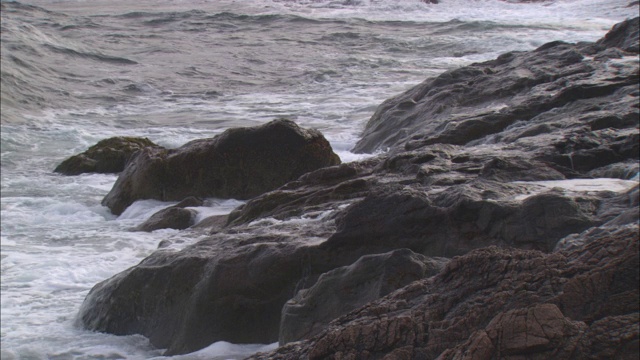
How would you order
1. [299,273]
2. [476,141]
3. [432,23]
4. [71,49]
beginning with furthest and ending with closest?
[432,23] → [71,49] → [476,141] → [299,273]

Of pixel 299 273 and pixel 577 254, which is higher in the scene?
pixel 577 254

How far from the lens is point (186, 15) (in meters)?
27.0

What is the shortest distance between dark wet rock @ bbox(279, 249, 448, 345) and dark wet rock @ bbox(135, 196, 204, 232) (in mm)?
3297

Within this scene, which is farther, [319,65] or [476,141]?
[319,65]

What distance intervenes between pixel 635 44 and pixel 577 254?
7.16 metres

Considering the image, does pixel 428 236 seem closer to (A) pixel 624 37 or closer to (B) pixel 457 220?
(B) pixel 457 220

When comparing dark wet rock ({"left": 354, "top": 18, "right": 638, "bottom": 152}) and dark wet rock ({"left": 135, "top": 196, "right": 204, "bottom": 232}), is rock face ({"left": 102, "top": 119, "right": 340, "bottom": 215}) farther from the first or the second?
dark wet rock ({"left": 354, "top": 18, "right": 638, "bottom": 152})

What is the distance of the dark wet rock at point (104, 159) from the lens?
31.4ft

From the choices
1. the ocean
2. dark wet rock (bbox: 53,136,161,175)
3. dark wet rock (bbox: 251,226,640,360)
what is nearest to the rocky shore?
dark wet rock (bbox: 251,226,640,360)

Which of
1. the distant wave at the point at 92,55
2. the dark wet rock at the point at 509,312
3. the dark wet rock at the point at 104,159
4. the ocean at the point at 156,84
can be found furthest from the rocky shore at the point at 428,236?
the distant wave at the point at 92,55

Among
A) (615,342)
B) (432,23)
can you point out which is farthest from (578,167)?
(432,23)

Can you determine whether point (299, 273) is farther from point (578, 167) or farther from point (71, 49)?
point (71, 49)

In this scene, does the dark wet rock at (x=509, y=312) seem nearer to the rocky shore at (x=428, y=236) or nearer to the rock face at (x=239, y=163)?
the rocky shore at (x=428, y=236)

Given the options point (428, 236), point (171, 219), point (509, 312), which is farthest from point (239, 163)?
point (509, 312)
